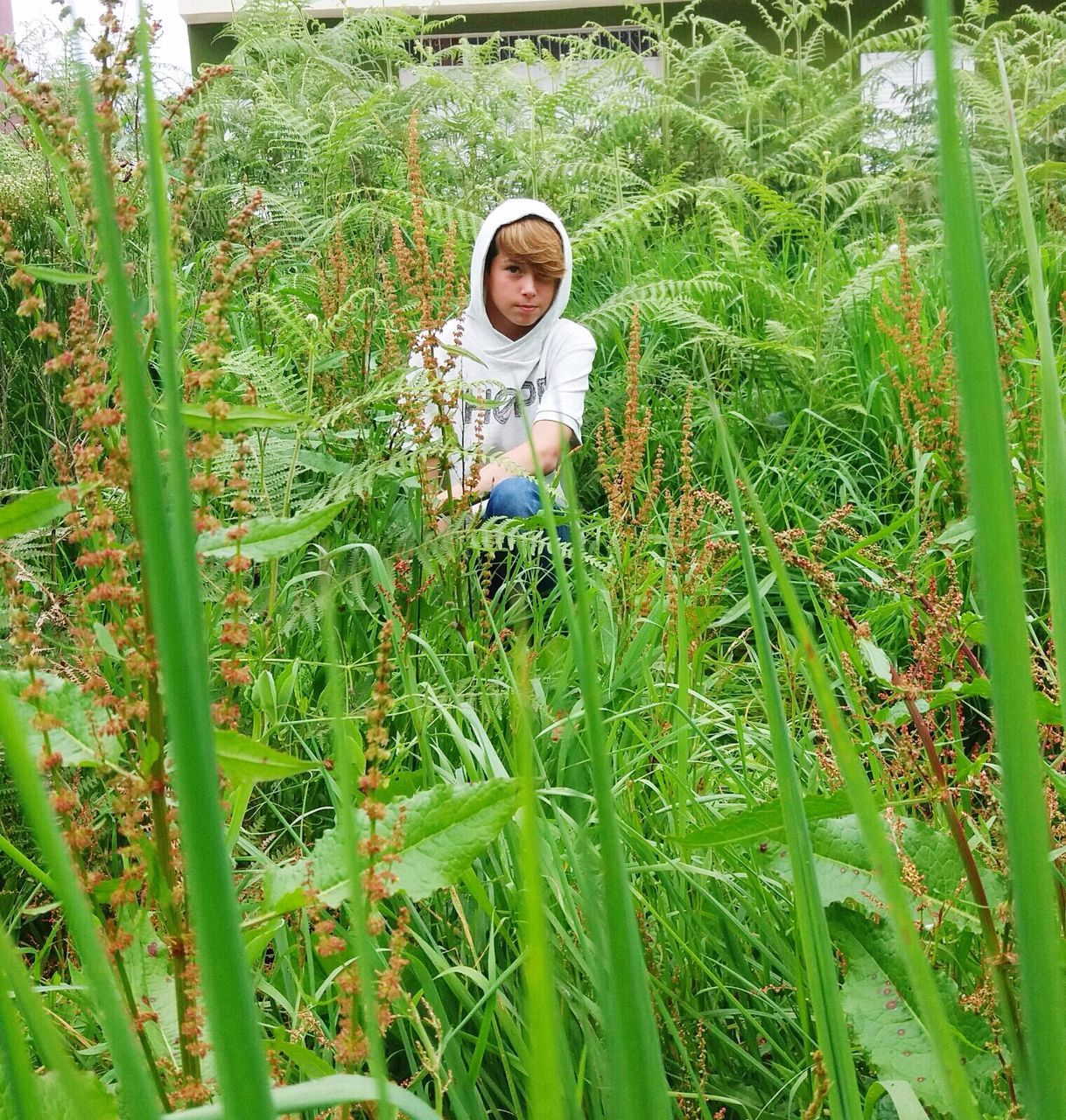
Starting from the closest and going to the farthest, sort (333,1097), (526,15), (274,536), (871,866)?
(333,1097) → (274,536) → (871,866) → (526,15)

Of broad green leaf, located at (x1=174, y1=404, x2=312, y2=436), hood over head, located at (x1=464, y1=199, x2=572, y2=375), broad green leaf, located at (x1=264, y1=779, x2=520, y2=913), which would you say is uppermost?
hood over head, located at (x1=464, y1=199, x2=572, y2=375)

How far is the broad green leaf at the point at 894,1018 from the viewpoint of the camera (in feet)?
2.72

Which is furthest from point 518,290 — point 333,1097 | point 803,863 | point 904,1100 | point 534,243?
point 333,1097

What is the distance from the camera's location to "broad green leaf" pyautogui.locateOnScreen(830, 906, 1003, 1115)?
829 millimetres

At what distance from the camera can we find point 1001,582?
0.24m

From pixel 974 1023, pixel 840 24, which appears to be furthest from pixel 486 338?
pixel 840 24

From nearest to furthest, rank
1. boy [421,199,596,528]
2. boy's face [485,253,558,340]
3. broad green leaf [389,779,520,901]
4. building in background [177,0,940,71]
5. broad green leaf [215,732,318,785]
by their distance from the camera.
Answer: broad green leaf [215,732,318,785], broad green leaf [389,779,520,901], boy [421,199,596,528], boy's face [485,253,558,340], building in background [177,0,940,71]

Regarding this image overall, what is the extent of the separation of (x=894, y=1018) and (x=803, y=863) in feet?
1.64

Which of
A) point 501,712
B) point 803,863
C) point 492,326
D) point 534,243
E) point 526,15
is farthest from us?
point 526,15

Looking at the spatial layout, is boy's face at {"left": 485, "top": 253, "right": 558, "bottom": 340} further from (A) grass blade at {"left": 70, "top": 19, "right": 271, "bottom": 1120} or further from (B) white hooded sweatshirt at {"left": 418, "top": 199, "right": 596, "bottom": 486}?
(A) grass blade at {"left": 70, "top": 19, "right": 271, "bottom": 1120}

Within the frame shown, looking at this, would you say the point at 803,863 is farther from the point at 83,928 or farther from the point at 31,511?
the point at 31,511

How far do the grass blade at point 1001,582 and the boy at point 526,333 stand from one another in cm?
290

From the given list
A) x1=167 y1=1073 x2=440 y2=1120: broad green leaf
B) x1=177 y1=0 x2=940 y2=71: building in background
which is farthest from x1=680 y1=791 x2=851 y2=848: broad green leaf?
x1=177 y1=0 x2=940 y2=71: building in background

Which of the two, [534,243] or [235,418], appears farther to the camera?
[534,243]
